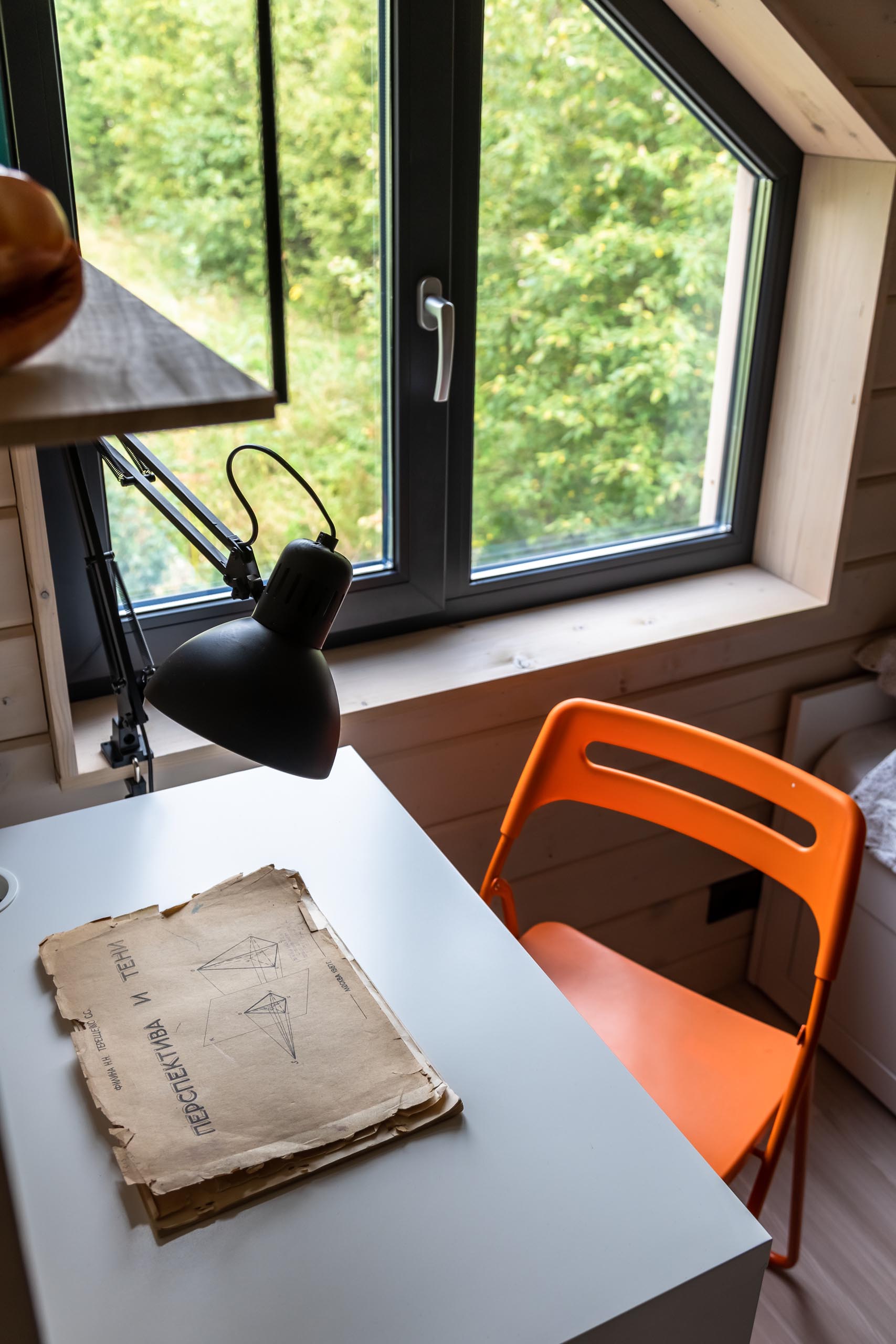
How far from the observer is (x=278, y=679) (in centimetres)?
73

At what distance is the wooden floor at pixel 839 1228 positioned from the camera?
1.47 meters

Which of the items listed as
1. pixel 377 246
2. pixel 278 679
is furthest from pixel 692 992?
pixel 377 246

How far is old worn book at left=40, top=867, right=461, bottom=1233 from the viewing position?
81 centimetres

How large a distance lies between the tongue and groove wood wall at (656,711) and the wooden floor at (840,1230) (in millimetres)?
357

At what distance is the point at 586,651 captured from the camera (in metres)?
1.66

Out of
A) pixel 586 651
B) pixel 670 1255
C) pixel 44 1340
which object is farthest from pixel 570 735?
pixel 44 1340

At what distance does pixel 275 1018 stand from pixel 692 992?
2.04 ft

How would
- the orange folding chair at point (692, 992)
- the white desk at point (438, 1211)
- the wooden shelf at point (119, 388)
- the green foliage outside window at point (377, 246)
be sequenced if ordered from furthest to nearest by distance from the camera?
the green foliage outside window at point (377, 246), the orange folding chair at point (692, 992), the white desk at point (438, 1211), the wooden shelf at point (119, 388)

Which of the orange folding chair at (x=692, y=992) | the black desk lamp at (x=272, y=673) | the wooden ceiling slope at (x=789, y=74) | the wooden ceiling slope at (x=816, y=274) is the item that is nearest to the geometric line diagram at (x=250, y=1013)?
the black desk lamp at (x=272, y=673)

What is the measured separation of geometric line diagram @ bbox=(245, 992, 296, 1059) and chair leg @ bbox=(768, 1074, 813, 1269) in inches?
25.9

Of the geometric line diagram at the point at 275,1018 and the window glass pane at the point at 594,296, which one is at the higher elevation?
the window glass pane at the point at 594,296

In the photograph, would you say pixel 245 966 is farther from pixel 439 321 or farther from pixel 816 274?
pixel 816 274

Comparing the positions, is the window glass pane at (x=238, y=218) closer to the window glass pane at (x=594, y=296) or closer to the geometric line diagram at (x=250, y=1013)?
the window glass pane at (x=594, y=296)

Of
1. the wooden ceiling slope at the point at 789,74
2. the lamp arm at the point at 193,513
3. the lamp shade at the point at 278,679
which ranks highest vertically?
the wooden ceiling slope at the point at 789,74
